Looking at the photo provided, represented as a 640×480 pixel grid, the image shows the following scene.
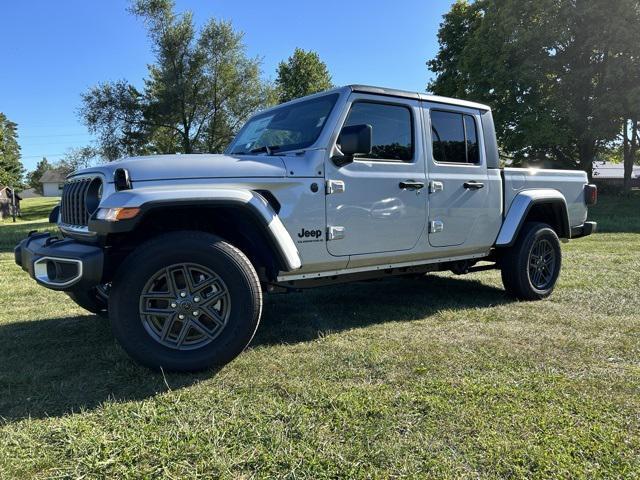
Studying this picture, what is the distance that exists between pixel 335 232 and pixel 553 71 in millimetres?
24081

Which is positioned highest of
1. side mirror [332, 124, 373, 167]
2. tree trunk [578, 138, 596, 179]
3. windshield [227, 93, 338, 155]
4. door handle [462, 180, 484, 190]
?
tree trunk [578, 138, 596, 179]

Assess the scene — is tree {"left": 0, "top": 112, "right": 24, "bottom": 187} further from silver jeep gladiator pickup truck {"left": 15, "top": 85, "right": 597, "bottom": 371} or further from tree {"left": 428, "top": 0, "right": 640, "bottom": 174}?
silver jeep gladiator pickup truck {"left": 15, "top": 85, "right": 597, "bottom": 371}

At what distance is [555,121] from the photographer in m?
23.3

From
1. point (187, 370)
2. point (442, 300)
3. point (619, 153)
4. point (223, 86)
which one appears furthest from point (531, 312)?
point (619, 153)

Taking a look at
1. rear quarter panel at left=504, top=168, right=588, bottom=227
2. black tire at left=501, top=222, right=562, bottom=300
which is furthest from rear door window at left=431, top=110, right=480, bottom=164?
black tire at left=501, top=222, right=562, bottom=300

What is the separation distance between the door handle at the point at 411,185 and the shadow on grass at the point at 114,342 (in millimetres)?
1241

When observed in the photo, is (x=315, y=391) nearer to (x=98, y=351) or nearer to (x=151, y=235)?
(x=151, y=235)

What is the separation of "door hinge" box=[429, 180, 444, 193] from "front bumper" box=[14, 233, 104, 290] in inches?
111

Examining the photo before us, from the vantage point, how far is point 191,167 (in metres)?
3.23

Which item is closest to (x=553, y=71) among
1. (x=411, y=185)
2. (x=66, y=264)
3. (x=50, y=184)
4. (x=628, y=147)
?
(x=628, y=147)

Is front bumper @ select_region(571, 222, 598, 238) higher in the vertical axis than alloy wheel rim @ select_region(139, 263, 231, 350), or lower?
higher

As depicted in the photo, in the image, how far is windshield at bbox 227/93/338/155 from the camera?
3914 millimetres

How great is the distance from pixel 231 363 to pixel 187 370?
1.12ft

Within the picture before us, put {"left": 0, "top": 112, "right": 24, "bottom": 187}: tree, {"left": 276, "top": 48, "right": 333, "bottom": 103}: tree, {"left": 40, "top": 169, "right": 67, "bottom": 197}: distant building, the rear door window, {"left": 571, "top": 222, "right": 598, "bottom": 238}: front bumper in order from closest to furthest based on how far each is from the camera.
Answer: the rear door window
{"left": 571, "top": 222, "right": 598, "bottom": 238}: front bumper
{"left": 276, "top": 48, "right": 333, "bottom": 103}: tree
{"left": 0, "top": 112, "right": 24, "bottom": 187}: tree
{"left": 40, "top": 169, "right": 67, "bottom": 197}: distant building
